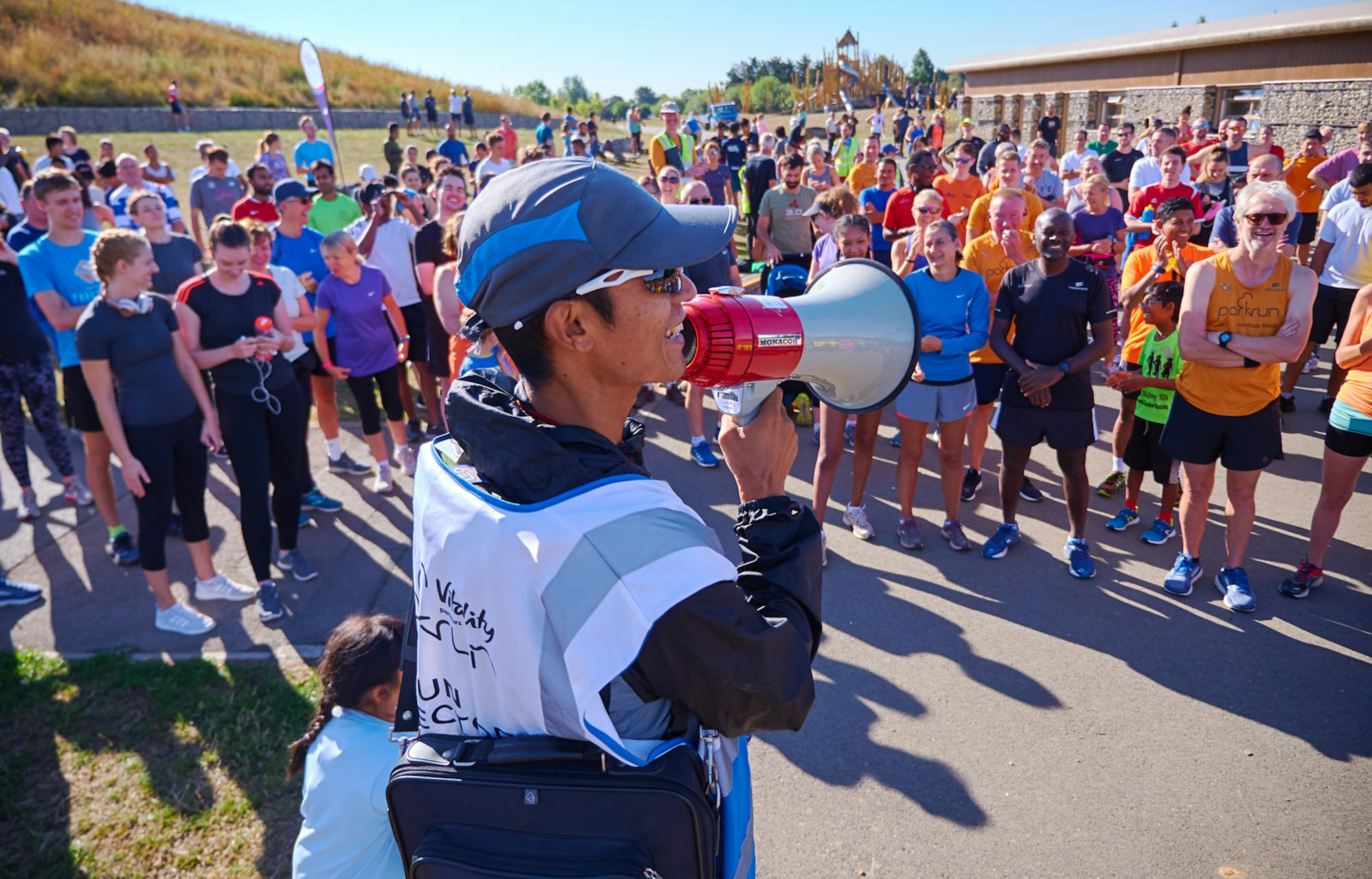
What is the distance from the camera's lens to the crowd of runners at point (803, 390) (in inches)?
164

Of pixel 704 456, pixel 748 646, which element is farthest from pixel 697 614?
pixel 704 456

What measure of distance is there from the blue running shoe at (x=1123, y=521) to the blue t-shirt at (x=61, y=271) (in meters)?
6.50

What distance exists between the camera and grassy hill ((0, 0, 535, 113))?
30.4 meters

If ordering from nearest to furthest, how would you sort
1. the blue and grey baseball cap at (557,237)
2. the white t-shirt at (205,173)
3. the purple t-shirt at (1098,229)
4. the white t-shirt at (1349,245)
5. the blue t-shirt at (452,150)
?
the blue and grey baseball cap at (557,237) → the white t-shirt at (1349,245) → the purple t-shirt at (1098,229) → the white t-shirt at (205,173) → the blue t-shirt at (452,150)

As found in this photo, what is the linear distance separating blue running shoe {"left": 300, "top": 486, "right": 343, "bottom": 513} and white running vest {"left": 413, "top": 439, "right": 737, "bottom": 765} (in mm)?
5028

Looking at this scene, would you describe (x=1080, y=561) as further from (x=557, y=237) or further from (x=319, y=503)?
(x=319, y=503)

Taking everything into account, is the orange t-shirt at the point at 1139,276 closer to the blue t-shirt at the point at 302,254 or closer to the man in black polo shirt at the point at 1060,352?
the man in black polo shirt at the point at 1060,352

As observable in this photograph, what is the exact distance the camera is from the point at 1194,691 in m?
3.76

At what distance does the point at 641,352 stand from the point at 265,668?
3.66 metres

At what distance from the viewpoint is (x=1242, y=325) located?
418 cm

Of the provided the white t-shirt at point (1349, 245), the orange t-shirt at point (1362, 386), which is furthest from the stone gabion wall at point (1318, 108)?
the orange t-shirt at point (1362, 386)

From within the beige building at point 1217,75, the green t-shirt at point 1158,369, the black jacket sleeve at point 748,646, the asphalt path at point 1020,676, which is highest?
the beige building at point 1217,75

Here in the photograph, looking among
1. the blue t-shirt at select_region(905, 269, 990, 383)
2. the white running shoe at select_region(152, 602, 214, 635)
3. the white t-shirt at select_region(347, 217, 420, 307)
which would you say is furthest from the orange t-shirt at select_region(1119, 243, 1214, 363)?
the white running shoe at select_region(152, 602, 214, 635)

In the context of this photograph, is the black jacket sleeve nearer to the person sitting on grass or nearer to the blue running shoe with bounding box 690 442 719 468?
the person sitting on grass
